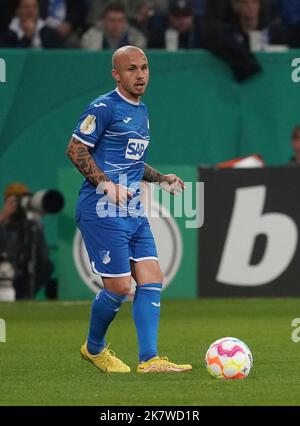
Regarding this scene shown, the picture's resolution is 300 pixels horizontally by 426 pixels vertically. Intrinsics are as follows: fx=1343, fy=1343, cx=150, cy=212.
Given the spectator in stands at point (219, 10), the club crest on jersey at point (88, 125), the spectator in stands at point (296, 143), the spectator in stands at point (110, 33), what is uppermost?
the spectator in stands at point (219, 10)

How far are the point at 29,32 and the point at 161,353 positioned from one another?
719 cm

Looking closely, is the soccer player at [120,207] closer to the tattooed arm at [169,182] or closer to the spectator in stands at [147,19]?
the tattooed arm at [169,182]

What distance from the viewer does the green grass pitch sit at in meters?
7.65

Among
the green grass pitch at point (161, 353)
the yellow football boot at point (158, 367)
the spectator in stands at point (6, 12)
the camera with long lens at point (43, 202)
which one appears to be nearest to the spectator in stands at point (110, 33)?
the spectator in stands at point (6, 12)

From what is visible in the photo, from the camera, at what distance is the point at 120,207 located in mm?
8820

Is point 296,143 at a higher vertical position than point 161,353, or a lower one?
higher

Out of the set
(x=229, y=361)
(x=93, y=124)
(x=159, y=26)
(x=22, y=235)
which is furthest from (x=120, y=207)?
(x=159, y=26)

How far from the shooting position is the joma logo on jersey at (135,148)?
898 cm

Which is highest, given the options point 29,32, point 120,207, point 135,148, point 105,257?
point 29,32

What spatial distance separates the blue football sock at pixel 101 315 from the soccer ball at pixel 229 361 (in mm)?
787

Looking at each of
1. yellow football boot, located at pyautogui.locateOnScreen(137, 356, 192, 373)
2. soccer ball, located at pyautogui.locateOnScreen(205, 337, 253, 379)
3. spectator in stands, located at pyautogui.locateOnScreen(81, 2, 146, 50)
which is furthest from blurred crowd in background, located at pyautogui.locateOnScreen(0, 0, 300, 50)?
soccer ball, located at pyautogui.locateOnScreen(205, 337, 253, 379)

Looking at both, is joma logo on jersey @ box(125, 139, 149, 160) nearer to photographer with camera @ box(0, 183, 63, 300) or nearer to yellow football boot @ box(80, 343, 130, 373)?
yellow football boot @ box(80, 343, 130, 373)

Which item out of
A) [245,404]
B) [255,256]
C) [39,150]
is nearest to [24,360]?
[245,404]

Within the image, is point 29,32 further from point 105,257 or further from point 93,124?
point 105,257
